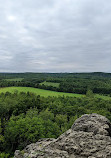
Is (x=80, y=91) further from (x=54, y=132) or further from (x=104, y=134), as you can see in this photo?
(x=104, y=134)

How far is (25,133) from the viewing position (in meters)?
26.7

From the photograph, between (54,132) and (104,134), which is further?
(54,132)

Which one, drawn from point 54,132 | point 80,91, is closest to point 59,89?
point 80,91

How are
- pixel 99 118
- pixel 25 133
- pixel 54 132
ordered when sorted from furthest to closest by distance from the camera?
1. pixel 54 132
2. pixel 25 133
3. pixel 99 118

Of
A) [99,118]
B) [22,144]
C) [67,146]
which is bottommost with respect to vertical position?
[22,144]

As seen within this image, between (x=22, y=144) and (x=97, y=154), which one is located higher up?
(x=97, y=154)

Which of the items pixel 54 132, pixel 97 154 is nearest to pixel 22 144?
pixel 54 132

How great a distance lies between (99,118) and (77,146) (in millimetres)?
5849

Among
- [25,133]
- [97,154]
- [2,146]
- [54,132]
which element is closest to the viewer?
[97,154]

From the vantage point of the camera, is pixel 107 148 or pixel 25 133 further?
pixel 25 133

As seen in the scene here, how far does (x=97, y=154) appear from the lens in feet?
29.9

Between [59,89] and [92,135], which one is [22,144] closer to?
[92,135]

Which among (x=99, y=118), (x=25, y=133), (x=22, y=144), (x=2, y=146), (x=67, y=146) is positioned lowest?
(x=2, y=146)

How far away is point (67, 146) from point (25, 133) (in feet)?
63.9
